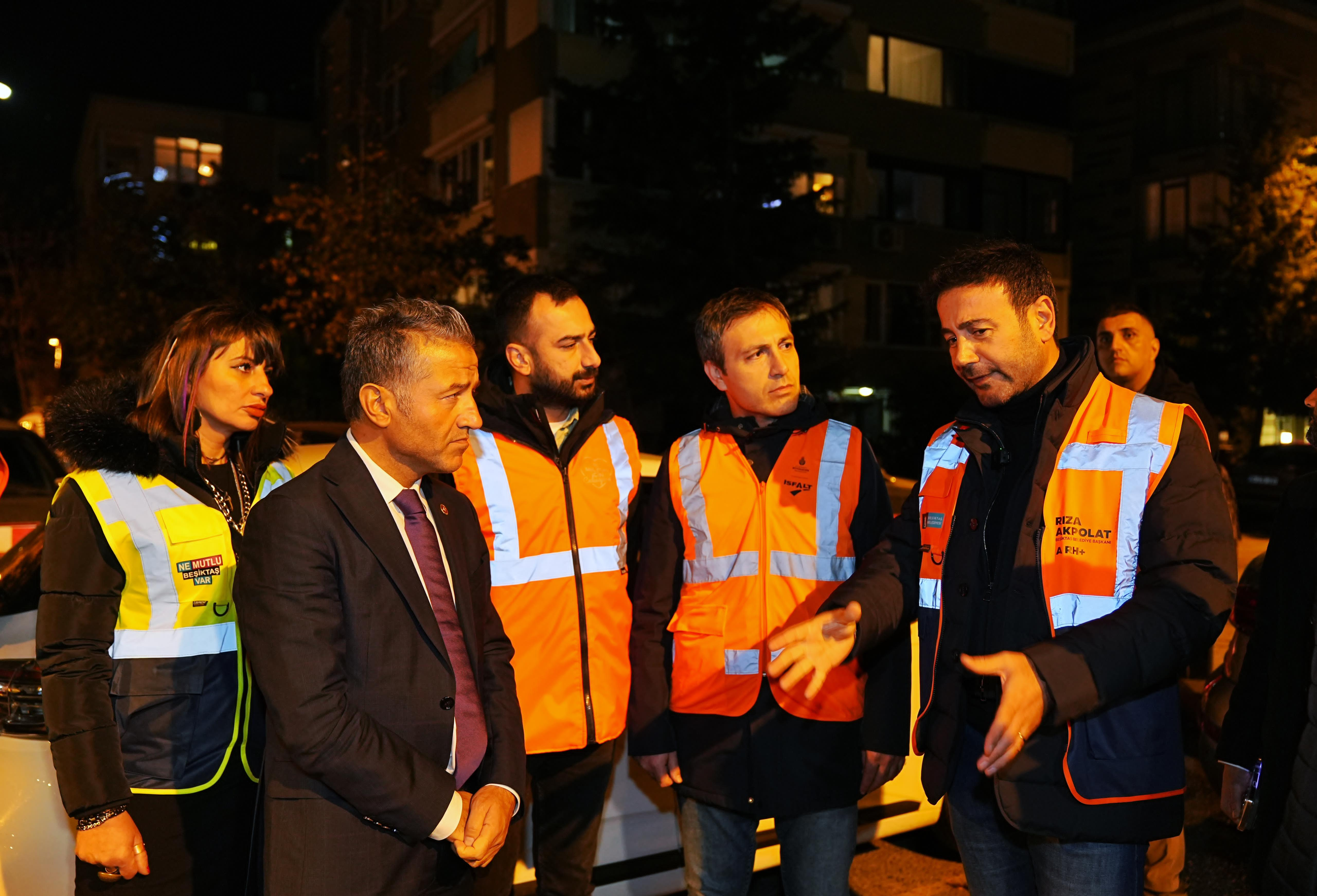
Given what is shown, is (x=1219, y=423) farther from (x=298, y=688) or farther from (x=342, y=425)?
(x=298, y=688)

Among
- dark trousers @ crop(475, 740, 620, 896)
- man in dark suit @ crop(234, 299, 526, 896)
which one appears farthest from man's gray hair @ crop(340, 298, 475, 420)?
dark trousers @ crop(475, 740, 620, 896)

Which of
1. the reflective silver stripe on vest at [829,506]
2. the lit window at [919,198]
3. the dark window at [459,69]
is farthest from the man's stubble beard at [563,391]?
the lit window at [919,198]

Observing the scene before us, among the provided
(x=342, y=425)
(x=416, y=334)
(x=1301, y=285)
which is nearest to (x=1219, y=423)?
(x=1301, y=285)

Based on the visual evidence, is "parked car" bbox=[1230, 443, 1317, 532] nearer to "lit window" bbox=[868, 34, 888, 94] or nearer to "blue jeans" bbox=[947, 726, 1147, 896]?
"lit window" bbox=[868, 34, 888, 94]

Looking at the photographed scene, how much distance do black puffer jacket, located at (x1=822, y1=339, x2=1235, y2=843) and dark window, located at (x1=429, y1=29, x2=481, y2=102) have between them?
20676mm

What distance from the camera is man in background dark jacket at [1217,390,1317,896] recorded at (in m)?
2.20

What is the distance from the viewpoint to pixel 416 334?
8.07 feet

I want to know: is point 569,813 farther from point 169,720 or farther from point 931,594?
point 931,594

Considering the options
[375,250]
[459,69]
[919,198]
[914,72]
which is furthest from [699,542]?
[914,72]

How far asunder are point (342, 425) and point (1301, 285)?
822 inches

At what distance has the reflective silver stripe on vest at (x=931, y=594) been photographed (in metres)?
2.67

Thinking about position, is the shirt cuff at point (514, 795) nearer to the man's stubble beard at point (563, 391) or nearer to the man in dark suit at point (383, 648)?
the man in dark suit at point (383, 648)

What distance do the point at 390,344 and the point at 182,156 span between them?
42.7 meters

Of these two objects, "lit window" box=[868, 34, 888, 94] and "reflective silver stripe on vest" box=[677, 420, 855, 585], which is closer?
"reflective silver stripe on vest" box=[677, 420, 855, 585]
